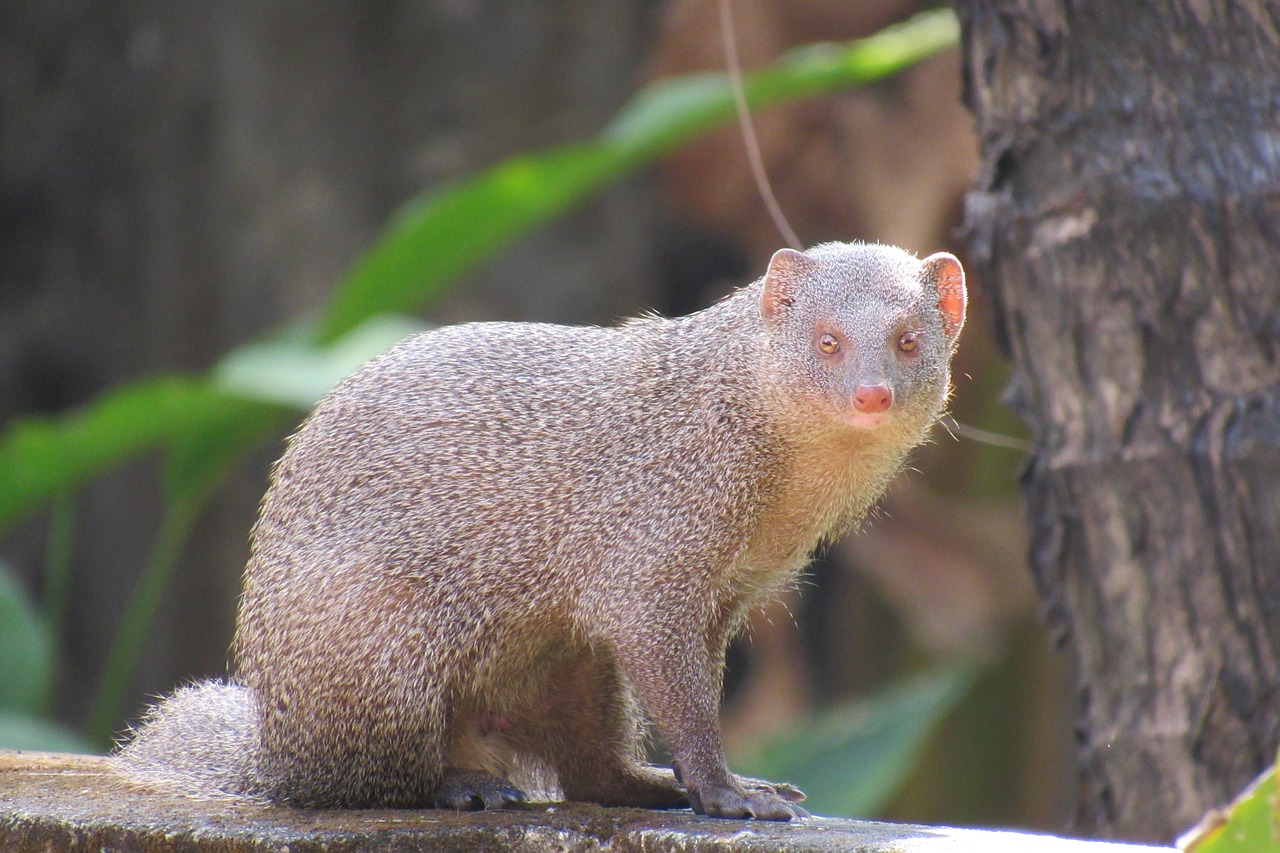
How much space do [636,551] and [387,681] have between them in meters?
0.53

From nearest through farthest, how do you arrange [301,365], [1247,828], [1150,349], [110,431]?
[1247,828]
[1150,349]
[301,365]
[110,431]

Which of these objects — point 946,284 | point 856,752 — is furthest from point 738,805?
point 856,752

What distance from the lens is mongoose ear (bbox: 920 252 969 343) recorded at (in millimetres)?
2936

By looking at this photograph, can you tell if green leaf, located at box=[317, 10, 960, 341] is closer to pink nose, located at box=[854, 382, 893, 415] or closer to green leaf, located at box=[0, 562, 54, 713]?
green leaf, located at box=[0, 562, 54, 713]

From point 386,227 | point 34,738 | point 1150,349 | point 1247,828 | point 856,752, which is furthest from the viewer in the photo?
point 386,227

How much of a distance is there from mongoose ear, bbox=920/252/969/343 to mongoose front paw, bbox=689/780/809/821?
0.95 metres

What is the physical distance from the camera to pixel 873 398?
8.86ft

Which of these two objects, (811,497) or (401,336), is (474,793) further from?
(401,336)

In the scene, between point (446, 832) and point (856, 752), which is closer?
point (446, 832)

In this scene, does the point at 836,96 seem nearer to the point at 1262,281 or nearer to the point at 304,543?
the point at 1262,281

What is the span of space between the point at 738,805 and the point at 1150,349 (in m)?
1.41

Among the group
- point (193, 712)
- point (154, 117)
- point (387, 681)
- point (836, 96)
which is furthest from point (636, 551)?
point (154, 117)

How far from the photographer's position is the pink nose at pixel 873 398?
2.70m

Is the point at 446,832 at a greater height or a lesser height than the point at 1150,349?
lesser
